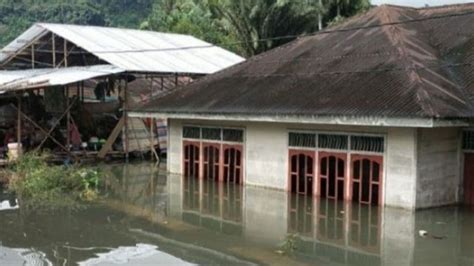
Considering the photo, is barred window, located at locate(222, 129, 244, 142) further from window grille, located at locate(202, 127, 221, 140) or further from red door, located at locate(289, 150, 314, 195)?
red door, located at locate(289, 150, 314, 195)

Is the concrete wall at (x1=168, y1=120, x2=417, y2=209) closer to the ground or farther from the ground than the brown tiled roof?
closer to the ground

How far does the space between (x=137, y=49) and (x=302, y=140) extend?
1266 cm

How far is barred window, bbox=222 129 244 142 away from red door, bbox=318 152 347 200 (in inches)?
130

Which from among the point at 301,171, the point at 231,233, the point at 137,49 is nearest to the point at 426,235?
the point at 231,233

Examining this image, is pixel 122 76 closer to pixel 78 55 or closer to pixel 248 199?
pixel 78 55

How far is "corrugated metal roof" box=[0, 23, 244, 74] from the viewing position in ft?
83.8

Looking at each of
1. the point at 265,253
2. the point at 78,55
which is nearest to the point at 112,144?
the point at 78,55

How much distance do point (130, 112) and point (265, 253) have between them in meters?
12.4

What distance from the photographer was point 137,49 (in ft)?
91.2

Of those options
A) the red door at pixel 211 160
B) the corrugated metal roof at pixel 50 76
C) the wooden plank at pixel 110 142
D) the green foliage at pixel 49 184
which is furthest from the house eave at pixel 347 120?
the wooden plank at pixel 110 142

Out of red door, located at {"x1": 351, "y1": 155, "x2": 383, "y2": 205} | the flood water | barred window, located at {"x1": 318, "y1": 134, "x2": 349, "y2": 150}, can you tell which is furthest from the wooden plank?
red door, located at {"x1": 351, "y1": 155, "x2": 383, "y2": 205}

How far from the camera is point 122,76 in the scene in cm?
2605

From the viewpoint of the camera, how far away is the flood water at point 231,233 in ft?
35.7

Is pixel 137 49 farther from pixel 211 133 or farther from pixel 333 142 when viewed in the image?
pixel 333 142
